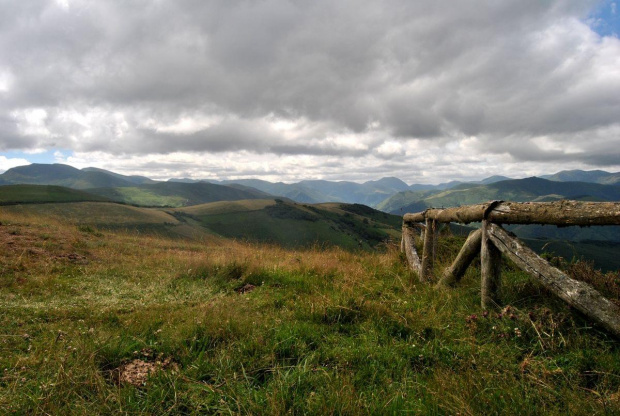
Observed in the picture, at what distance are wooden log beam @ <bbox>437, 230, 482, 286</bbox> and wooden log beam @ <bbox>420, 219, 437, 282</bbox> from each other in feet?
2.22

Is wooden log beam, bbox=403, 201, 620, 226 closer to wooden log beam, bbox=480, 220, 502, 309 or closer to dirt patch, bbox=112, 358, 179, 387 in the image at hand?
wooden log beam, bbox=480, 220, 502, 309

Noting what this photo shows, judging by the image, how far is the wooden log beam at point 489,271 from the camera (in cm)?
503

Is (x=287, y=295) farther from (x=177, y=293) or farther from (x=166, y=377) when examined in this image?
(x=166, y=377)

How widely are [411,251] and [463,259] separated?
2.60m

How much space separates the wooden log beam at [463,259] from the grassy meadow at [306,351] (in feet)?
0.80

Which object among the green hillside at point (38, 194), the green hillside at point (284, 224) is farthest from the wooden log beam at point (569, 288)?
the green hillside at point (38, 194)

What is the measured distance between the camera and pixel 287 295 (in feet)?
20.9

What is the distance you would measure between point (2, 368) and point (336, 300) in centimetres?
440

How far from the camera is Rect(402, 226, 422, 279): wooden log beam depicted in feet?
24.8

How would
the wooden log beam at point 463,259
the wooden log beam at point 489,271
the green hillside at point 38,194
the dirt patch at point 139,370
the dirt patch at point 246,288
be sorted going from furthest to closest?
the green hillside at point 38,194
the dirt patch at point 246,288
the wooden log beam at point 463,259
the wooden log beam at point 489,271
the dirt patch at point 139,370

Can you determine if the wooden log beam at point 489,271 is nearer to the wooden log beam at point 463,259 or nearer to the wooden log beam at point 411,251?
the wooden log beam at point 463,259

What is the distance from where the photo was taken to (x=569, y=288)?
383 centimetres

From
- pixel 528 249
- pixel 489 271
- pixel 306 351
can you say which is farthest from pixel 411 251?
pixel 306 351

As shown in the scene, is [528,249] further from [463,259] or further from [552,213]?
[463,259]
